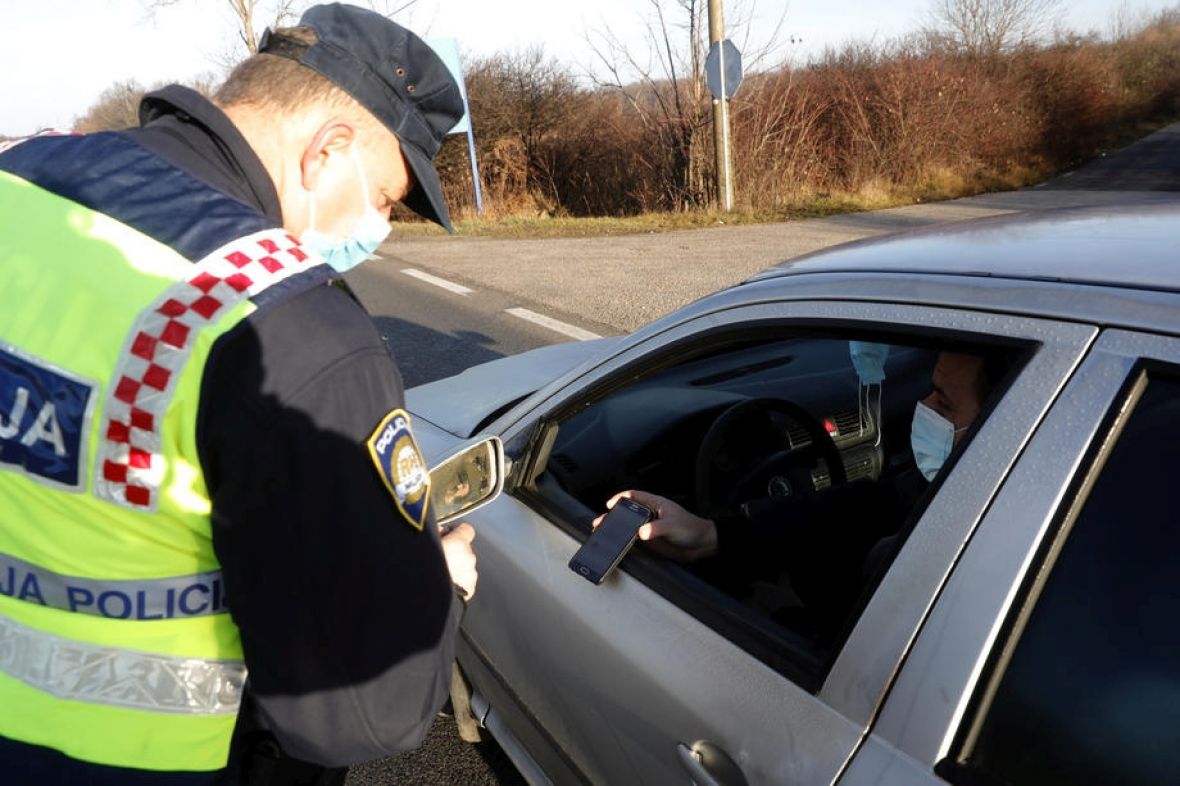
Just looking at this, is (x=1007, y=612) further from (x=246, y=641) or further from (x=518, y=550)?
(x=518, y=550)

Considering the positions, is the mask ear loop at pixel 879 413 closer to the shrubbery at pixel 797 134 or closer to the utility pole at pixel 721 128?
the utility pole at pixel 721 128

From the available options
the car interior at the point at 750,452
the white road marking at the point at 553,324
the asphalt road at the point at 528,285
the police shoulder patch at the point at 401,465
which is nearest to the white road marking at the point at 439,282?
the asphalt road at the point at 528,285

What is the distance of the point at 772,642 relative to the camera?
138 cm

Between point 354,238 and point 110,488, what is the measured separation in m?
0.72

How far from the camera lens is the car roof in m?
1.19

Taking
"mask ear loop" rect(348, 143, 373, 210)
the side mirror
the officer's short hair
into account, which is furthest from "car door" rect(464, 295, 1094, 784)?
the officer's short hair

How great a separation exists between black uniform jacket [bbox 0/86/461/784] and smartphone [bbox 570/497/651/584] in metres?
0.55

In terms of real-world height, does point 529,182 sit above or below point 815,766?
above

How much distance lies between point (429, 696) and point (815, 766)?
0.53 metres

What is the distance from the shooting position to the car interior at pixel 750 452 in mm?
1547

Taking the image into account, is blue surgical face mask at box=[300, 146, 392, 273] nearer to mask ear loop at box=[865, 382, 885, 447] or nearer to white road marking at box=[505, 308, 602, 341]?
mask ear loop at box=[865, 382, 885, 447]

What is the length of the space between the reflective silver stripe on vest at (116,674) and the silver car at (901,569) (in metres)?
0.67

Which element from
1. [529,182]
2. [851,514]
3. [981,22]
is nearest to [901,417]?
[851,514]

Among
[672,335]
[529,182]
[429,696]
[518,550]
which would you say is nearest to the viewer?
[429,696]
